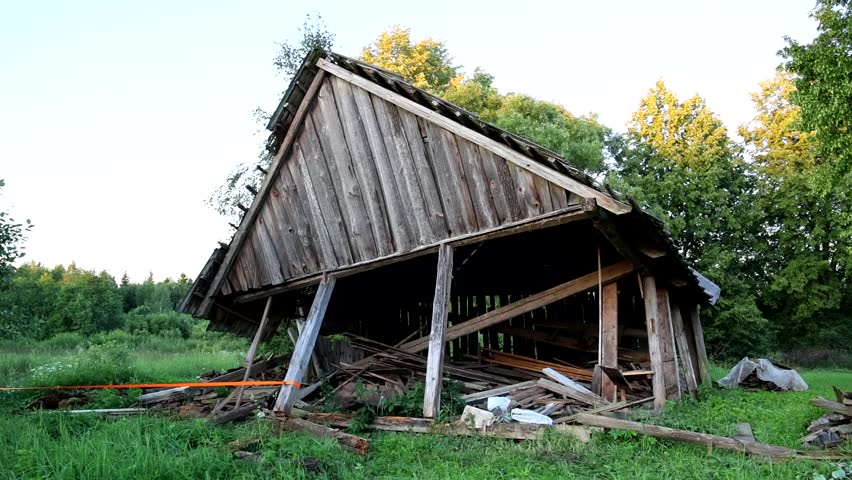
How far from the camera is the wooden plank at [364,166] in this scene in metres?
9.43

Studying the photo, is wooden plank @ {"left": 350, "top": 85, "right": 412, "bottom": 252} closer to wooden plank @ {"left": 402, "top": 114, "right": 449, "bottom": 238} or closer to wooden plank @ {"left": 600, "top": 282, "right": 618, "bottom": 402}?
wooden plank @ {"left": 402, "top": 114, "right": 449, "bottom": 238}

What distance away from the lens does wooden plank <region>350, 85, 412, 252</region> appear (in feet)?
30.2

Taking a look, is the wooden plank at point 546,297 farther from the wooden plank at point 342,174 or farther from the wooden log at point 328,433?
the wooden log at point 328,433

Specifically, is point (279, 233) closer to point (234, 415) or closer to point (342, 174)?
point (342, 174)

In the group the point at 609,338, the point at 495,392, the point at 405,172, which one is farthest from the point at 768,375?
the point at 405,172

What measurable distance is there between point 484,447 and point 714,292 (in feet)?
36.3

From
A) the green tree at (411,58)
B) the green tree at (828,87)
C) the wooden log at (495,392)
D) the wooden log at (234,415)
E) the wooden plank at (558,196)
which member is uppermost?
the green tree at (411,58)

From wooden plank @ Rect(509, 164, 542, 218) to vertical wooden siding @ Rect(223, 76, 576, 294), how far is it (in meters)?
0.01

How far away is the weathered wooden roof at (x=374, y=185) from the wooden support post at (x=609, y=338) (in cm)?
99

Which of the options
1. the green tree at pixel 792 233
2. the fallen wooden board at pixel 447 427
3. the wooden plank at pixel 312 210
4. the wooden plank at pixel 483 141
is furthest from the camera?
the green tree at pixel 792 233

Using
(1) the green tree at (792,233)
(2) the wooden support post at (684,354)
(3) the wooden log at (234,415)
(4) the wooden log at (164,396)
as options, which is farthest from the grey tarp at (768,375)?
(1) the green tree at (792,233)

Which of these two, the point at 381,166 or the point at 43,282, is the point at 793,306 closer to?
the point at 381,166

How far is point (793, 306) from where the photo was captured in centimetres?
3152

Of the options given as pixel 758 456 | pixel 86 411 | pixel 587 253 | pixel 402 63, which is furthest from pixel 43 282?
pixel 758 456
